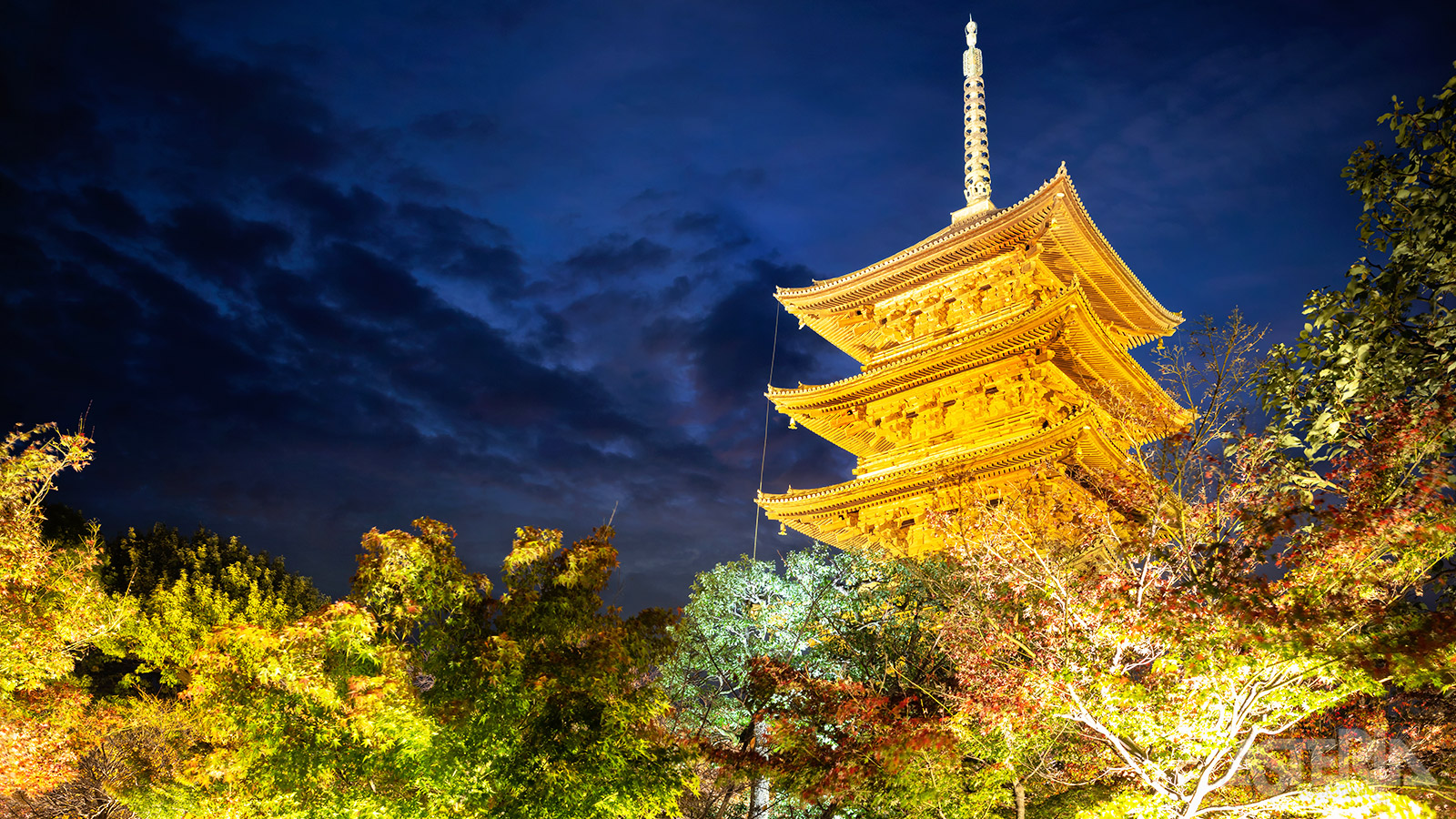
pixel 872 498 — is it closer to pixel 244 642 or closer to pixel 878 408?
pixel 878 408

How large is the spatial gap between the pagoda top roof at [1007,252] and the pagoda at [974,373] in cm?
4

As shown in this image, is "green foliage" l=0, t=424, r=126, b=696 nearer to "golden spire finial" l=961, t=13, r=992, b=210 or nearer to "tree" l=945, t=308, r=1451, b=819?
"tree" l=945, t=308, r=1451, b=819

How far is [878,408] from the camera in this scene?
2197cm

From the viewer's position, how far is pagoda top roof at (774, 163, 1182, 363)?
1961 centimetres

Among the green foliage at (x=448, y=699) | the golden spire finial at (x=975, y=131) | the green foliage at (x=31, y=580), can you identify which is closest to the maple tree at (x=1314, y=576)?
the green foliage at (x=448, y=699)

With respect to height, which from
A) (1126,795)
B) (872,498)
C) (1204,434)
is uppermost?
Result: (872,498)

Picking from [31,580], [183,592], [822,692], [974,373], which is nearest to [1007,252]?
[974,373]

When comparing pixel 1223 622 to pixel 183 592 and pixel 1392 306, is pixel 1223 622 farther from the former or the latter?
pixel 183 592

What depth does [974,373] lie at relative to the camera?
20047mm

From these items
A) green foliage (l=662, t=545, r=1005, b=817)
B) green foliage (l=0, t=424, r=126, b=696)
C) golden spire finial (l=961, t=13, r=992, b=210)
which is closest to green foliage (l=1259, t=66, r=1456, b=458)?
green foliage (l=662, t=545, r=1005, b=817)

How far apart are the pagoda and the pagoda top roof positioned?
0.04 metres

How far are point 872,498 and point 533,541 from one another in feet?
40.5

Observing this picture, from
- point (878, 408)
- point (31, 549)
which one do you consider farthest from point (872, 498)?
point (31, 549)

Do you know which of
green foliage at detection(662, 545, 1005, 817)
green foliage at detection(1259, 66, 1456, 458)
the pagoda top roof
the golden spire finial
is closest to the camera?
green foliage at detection(1259, 66, 1456, 458)
